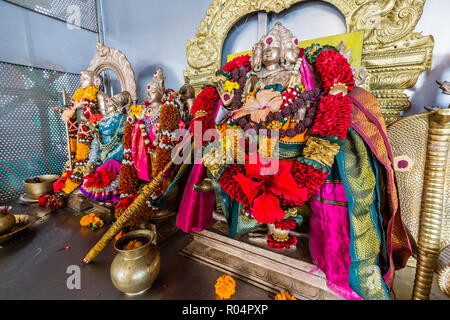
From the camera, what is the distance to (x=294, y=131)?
44.8 inches

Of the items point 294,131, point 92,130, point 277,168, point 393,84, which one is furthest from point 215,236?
point 92,130

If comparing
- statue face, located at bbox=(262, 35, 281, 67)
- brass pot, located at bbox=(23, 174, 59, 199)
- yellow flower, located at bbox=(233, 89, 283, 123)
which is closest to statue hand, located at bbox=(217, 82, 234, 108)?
yellow flower, located at bbox=(233, 89, 283, 123)

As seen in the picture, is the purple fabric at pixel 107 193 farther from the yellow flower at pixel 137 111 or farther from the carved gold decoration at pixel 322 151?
the carved gold decoration at pixel 322 151

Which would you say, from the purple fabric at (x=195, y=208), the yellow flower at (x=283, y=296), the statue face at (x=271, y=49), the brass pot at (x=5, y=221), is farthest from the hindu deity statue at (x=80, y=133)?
the yellow flower at (x=283, y=296)

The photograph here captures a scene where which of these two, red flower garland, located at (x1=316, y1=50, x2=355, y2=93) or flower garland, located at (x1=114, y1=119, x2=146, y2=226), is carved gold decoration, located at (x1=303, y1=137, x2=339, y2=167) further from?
flower garland, located at (x1=114, y1=119, x2=146, y2=226)

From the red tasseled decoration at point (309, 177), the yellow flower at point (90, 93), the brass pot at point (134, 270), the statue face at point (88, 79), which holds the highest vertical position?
the statue face at point (88, 79)

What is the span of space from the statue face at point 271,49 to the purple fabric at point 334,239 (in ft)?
2.71

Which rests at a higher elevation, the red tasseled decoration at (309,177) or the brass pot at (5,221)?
the red tasseled decoration at (309,177)

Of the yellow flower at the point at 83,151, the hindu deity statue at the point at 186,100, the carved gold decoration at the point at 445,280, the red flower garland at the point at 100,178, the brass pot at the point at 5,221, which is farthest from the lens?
the yellow flower at the point at 83,151

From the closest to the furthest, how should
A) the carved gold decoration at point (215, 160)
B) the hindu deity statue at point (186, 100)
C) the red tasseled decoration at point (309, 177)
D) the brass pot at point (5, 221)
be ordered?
1. the red tasseled decoration at point (309, 177)
2. the carved gold decoration at point (215, 160)
3. the brass pot at point (5, 221)
4. the hindu deity statue at point (186, 100)

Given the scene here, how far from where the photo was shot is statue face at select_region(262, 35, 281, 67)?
1.21 meters

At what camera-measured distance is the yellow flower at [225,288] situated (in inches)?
42.5

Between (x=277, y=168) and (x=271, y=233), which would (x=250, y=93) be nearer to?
(x=277, y=168)

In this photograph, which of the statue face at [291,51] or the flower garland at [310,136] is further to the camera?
the statue face at [291,51]
